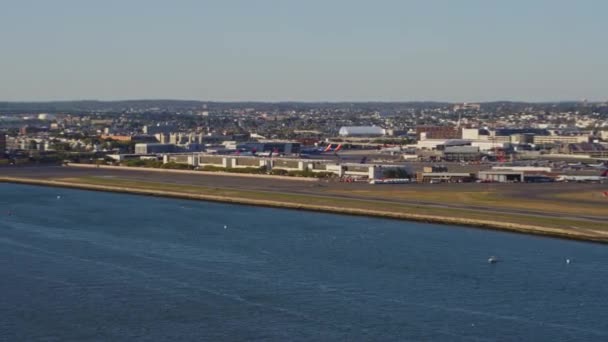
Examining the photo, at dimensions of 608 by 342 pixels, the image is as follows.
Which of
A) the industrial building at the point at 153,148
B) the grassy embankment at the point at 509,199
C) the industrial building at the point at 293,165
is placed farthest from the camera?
the industrial building at the point at 153,148

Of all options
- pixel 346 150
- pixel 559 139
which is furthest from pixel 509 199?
pixel 559 139

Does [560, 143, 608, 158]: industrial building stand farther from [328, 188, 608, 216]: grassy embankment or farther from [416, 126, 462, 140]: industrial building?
[328, 188, 608, 216]: grassy embankment

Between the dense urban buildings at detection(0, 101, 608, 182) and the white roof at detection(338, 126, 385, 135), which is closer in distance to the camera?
the dense urban buildings at detection(0, 101, 608, 182)

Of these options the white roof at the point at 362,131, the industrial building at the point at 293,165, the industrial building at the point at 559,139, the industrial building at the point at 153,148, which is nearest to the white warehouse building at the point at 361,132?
the white roof at the point at 362,131

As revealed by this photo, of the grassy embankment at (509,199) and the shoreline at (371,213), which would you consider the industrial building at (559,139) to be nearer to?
the grassy embankment at (509,199)

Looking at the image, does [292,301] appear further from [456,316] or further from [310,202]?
[310,202]

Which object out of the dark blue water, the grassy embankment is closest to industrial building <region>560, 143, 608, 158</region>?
the grassy embankment

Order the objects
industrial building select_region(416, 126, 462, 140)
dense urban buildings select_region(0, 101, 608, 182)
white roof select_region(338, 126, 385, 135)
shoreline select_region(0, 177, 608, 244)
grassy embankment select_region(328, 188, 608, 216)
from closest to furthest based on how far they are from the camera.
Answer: shoreline select_region(0, 177, 608, 244)
grassy embankment select_region(328, 188, 608, 216)
dense urban buildings select_region(0, 101, 608, 182)
industrial building select_region(416, 126, 462, 140)
white roof select_region(338, 126, 385, 135)

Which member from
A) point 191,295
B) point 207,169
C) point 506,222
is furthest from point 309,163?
point 191,295
